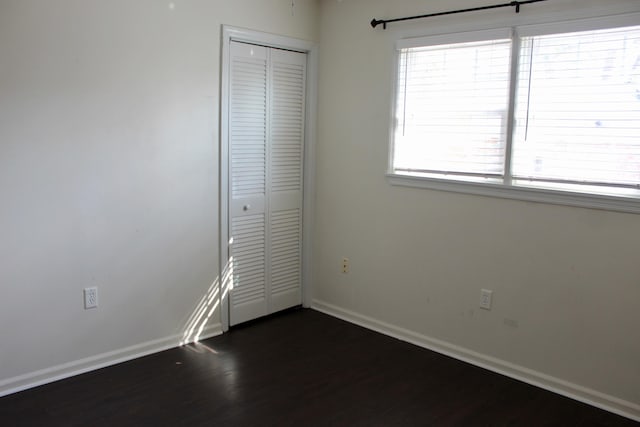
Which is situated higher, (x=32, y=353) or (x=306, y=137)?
(x=306, y=137)

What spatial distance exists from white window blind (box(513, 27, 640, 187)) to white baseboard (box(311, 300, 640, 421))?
3.69 feet

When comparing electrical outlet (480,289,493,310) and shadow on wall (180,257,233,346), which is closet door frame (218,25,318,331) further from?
electrical outlet (480,289,493,310)

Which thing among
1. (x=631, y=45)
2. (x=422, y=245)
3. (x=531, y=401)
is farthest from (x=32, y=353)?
(x=631, y=45)

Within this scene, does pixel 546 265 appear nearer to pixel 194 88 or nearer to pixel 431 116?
pixel 431 116

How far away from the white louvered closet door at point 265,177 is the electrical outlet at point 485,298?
59.2 inches

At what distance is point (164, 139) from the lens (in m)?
3.39

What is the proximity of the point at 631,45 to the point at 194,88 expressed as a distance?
8.06 ft

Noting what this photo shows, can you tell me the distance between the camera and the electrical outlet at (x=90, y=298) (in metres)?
3.16

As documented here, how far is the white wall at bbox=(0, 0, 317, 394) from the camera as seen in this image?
2.84 meters

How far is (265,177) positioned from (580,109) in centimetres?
210

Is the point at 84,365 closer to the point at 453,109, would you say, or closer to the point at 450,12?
the point at 453,109

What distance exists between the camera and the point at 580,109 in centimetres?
294

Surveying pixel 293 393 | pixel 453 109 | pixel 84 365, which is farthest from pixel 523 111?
pixel 84 365

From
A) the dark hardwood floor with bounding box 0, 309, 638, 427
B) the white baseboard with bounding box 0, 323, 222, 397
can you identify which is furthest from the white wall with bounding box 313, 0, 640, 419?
the white baseboard with bounding box 0, 323, 222, 397
